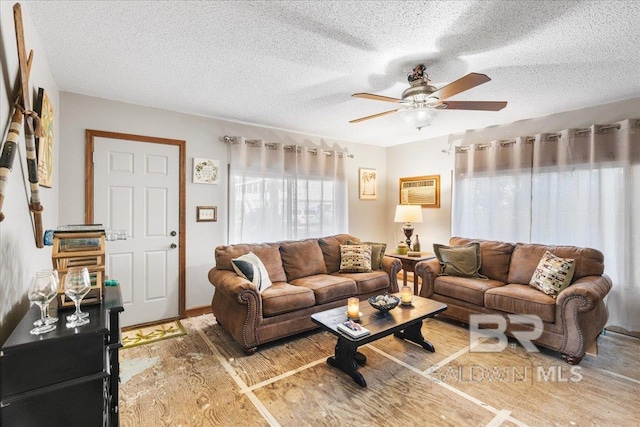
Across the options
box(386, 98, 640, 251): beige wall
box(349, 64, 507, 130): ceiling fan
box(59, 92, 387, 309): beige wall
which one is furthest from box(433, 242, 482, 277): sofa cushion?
box(59, 92, 387, 309): beige wall

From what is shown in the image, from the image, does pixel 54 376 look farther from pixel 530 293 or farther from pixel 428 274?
pixel 530 293

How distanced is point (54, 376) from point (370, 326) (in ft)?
6.06

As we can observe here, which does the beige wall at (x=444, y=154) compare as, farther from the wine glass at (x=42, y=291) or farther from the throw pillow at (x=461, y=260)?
the wine glass at (x=42, y=291)

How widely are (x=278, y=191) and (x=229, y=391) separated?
8.27 feet

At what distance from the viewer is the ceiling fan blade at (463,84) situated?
1.79 meters

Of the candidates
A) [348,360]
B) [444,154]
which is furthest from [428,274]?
[444,154]

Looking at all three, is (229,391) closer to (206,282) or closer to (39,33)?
(206,282)

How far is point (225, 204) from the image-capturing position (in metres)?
3.78

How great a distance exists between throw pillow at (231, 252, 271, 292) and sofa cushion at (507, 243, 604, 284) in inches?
107

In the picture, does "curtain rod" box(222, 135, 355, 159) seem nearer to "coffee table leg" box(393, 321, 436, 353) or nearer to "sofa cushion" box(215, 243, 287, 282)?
"sofa cushion" box(215, 243, 287, 282)

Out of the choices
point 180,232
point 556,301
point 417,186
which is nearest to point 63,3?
point 180,232

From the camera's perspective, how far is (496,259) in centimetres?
352

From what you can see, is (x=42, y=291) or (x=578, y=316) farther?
(x=578, y=316)

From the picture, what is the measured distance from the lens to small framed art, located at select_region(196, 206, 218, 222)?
3.58 meters
